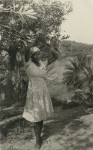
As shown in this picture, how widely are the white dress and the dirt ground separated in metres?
0.49

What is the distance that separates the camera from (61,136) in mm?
5973

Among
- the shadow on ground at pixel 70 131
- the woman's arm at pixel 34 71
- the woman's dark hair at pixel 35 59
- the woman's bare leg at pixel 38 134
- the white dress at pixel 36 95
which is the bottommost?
the shadow on ground at pixel 70 131

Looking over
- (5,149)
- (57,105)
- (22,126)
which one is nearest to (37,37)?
(57,105)

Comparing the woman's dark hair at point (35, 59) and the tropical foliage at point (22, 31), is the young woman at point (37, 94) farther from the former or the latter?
the tropical foliage at point (22, 31)

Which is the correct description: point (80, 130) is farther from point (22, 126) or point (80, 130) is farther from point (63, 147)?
point (22, 126)

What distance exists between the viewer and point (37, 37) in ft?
31.0

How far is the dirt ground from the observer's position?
5434mm

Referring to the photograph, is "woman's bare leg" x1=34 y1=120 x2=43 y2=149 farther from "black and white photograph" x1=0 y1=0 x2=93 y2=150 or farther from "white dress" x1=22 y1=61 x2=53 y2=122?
"white dress" x1=22 y1=61 x2=53 y2=122

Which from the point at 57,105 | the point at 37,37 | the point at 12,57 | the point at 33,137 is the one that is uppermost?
the point at 37,37

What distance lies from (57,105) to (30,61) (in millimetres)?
4809

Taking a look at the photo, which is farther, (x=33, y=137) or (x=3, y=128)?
(x=3, y=128)

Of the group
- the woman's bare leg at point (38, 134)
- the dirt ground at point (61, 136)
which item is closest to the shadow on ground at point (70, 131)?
the dirt ground at point (61, 136)

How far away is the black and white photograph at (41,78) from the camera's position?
5.53 metres

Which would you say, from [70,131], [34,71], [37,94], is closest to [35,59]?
[34,71]
